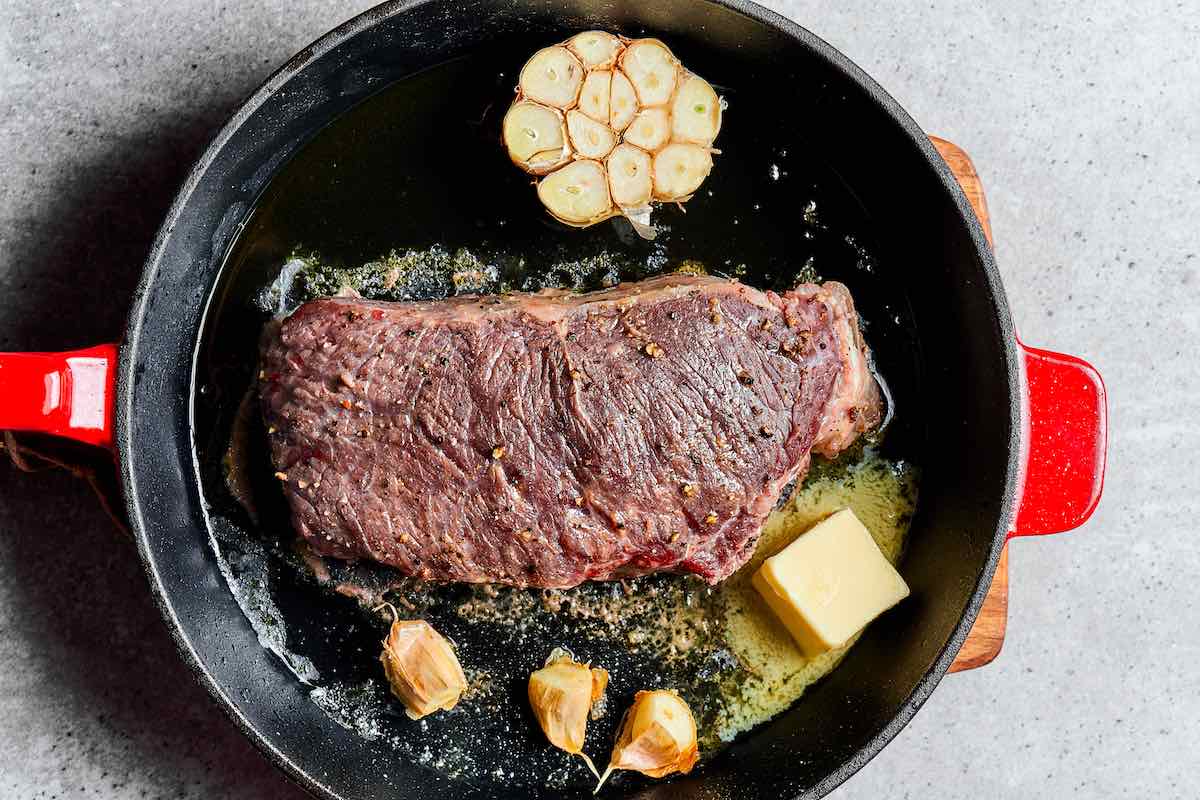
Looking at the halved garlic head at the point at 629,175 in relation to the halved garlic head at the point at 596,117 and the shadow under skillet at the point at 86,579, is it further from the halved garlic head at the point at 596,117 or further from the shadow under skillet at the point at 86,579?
the shadow under skillet at the point at 86,579

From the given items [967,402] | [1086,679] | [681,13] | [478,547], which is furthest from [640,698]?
[681,13]

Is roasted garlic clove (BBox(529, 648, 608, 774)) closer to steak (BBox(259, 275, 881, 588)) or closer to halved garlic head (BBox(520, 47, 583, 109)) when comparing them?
steak (BBox(259, 275, 881, 588))

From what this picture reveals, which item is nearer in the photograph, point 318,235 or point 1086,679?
point 318,235

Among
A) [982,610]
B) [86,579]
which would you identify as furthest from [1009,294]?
[86,579]

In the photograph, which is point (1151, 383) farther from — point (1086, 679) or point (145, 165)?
point (145, 165)

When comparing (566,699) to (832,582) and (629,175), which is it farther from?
(629,175)

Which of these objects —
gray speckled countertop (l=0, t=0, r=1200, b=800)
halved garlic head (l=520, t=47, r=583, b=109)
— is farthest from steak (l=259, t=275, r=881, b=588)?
gray speckled countertop (l=0, t=0, r=1200, b=800)
